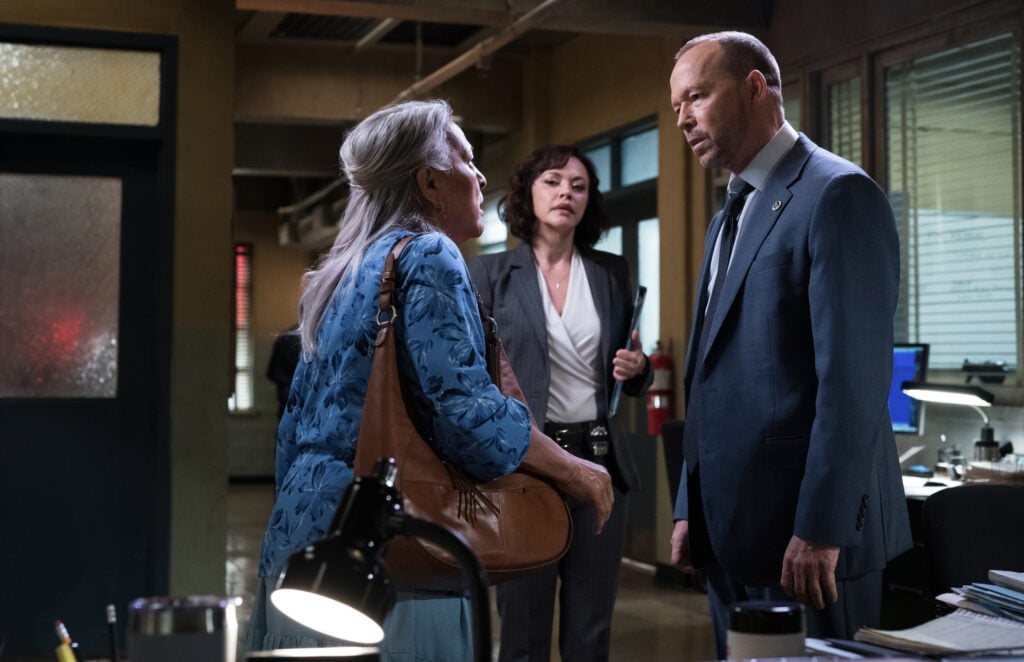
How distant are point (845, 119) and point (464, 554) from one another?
5679 millimetres

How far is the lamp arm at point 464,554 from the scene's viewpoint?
1.13m

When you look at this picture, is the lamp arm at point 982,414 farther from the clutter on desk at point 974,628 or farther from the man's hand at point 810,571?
the clutter on desk at point 974,628

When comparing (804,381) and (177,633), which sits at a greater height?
(804,381)

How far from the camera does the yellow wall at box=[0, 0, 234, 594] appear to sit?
546 cm

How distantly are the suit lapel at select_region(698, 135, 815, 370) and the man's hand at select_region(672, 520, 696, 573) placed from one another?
1.28 ft

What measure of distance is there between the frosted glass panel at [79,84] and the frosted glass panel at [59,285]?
293 millimetres

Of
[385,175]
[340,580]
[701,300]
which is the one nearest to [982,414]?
[701,300]

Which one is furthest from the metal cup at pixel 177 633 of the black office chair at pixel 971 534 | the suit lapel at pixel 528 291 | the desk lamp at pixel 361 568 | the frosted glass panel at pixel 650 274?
the frosted glass panel at pixel 650 274

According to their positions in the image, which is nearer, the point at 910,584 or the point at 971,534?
the point at 971,534

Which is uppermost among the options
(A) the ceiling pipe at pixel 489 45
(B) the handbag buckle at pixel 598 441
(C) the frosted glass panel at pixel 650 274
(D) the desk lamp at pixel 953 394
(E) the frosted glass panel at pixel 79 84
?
(A) the ceiling pipe at pixel 489 45

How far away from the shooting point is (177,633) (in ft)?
3.76

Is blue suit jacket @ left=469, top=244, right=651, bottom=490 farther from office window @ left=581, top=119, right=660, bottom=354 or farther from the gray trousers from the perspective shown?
office window @ left=581, top=119, right=660, bottom=354

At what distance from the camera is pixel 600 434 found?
11.3 feet

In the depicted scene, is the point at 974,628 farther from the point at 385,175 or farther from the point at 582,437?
the point at 582,437
